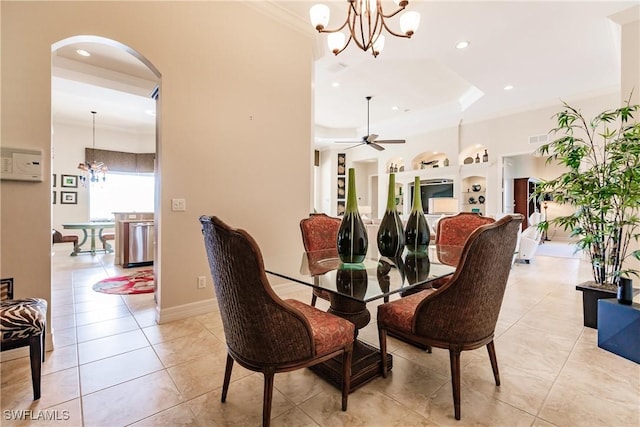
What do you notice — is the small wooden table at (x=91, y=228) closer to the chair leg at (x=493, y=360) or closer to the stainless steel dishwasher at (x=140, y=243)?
the stainless steel dishwasher at (x=140, y=243)

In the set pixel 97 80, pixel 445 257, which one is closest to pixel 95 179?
pixel 97 80

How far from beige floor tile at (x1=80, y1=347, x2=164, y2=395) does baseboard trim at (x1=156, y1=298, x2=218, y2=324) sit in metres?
0.52

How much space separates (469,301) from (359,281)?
548 mm

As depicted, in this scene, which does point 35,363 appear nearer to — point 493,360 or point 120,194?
point 493,360

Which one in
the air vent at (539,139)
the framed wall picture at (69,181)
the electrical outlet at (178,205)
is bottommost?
the electrical outlet at (178,205)

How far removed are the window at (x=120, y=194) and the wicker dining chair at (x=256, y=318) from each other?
769cm

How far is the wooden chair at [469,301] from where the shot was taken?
137cm

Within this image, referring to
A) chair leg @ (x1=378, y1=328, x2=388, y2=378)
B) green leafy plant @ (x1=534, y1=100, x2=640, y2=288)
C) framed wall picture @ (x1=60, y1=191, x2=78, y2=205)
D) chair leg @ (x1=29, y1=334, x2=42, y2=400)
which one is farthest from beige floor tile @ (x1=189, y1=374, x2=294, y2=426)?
framed wall picture @ (x1=60, y1=191, x2=78, y2=205)

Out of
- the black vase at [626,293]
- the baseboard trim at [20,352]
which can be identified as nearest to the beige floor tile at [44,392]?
the baseboard trim at [20,352]

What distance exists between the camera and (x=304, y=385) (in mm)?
1727

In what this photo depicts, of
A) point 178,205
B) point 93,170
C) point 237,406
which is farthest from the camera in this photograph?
point 93,170

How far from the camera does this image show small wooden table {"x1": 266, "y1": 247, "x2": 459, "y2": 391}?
152cm

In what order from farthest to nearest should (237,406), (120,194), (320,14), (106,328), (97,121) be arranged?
1. (120,194)
2. (97,121)
3. (106,328)
4. (320,14)
5. (237,406)

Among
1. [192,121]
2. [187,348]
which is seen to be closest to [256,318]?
[187,348]
